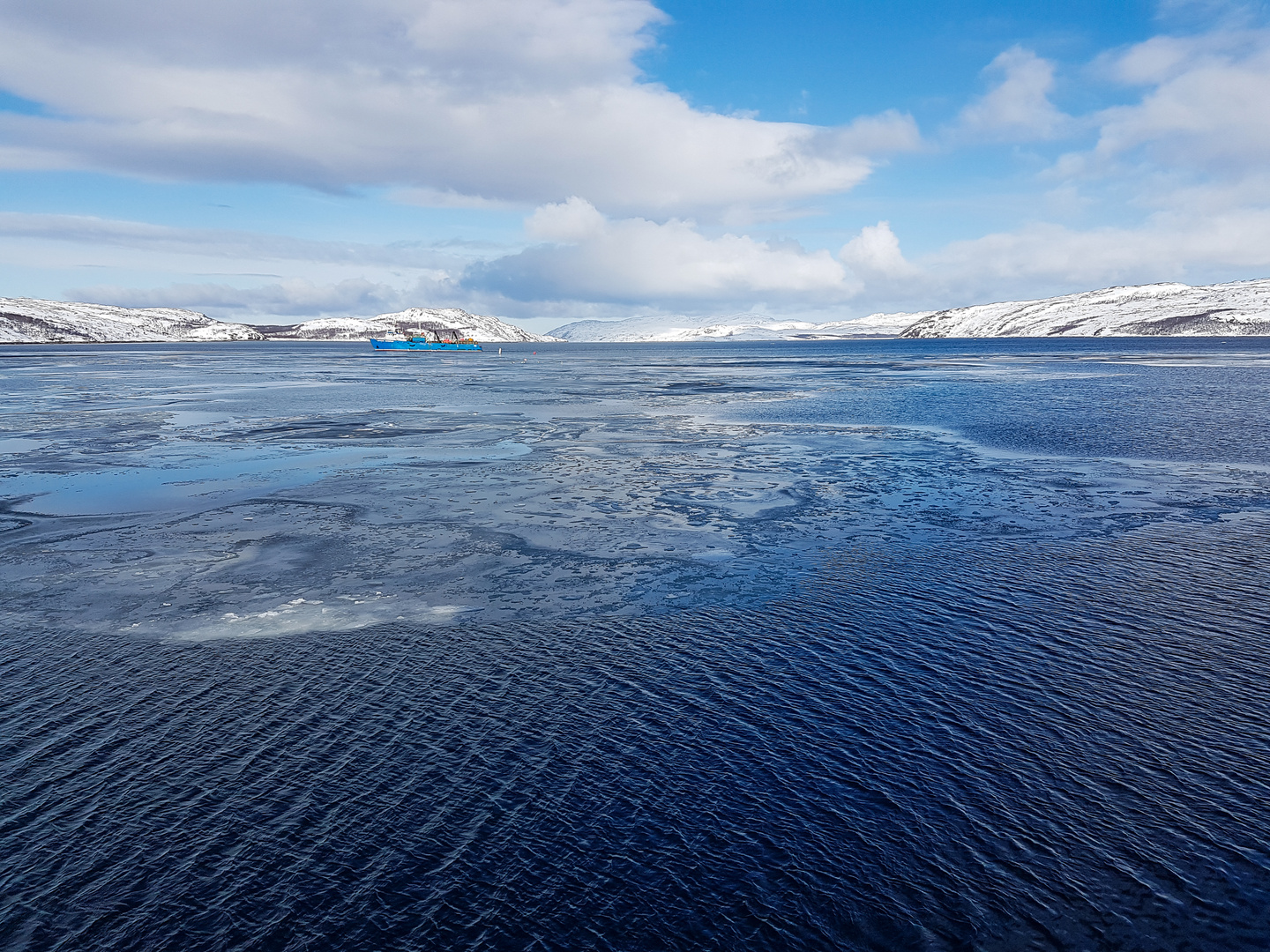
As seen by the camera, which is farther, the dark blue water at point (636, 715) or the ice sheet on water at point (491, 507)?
the ice sheet on water at point (491, 507)

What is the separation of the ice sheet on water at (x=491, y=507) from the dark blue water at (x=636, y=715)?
0.19 metres

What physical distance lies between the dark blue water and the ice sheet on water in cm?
19

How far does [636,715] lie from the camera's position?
1244 centimetres

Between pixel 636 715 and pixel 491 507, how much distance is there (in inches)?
575

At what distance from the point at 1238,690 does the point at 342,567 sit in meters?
18.7

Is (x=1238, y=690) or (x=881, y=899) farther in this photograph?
(x=1238, y=690)

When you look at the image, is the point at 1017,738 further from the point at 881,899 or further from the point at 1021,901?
the point at 881,899

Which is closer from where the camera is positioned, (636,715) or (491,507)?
(636,715)

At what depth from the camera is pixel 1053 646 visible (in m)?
14.7

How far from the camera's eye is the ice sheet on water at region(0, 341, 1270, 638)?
58.0 feet

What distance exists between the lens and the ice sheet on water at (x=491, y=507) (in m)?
17.7

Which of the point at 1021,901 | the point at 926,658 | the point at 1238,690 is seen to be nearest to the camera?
the point at 1021,901

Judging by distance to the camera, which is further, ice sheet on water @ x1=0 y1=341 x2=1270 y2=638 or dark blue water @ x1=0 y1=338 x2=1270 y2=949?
ice sheet on water @ x1=0 y1=341 x2=1270 y2=638

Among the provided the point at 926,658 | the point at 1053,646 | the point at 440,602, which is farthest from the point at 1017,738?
the point at 440,602
